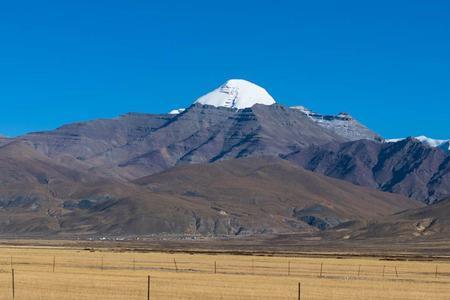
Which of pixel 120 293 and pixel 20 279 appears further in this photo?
pixel 20 279

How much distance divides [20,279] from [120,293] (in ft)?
40.6

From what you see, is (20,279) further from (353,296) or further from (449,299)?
(449,299)

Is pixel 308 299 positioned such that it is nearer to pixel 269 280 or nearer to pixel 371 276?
pixel 269 280

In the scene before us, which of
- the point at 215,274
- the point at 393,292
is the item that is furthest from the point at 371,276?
the point at 393,292

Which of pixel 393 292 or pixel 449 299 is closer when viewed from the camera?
pixel 449 299

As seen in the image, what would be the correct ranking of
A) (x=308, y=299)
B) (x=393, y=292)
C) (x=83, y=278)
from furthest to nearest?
(x=83, y=278) → (x=393, y=292) → (x=308, y=299)

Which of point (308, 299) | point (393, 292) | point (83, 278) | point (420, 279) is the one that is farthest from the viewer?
point (420, 279)

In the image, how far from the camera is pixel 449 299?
5556cm

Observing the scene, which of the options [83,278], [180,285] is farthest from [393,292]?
[83,278]

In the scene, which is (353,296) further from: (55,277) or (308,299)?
(55,277)

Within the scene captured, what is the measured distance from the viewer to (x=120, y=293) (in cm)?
5444

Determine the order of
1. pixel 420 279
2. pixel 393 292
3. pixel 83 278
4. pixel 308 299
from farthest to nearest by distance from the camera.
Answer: pixel 420 279 < pixel 83 278 < pixel 393 292 < pixel 308 299

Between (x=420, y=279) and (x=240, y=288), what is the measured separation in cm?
2425

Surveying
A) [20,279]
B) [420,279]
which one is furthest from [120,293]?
[420,279]
